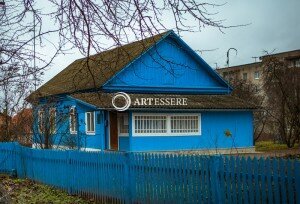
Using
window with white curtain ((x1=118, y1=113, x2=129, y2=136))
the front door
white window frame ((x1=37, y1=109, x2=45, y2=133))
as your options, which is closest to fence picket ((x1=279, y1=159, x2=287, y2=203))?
white window frame ((x1=37, y1=109, x2=45, y2=133))

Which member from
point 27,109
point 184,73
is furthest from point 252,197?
point 184,73

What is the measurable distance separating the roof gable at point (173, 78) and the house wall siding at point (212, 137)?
2.91 meters

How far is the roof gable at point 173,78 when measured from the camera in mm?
26297

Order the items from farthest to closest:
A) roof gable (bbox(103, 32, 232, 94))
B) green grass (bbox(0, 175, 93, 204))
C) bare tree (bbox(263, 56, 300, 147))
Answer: bare tree (bbox(263, 56, 300, 147)) < roof gable (bbox(103, 32, 232, 94)) < green grass (bbox(0, 175, 93, 204))

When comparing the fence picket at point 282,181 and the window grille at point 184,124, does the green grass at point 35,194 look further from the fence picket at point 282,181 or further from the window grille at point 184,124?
the window grille at point 184,124

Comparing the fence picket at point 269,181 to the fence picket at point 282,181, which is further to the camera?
the fence picket at point 269,181

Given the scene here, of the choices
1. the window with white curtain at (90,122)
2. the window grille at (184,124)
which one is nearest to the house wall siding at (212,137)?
the window grille at (184,124)

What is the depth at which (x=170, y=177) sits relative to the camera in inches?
348

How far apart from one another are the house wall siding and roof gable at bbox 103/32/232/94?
2.91 meters

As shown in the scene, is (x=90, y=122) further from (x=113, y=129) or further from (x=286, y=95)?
(x=286, y=95)

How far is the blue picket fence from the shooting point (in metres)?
6.80

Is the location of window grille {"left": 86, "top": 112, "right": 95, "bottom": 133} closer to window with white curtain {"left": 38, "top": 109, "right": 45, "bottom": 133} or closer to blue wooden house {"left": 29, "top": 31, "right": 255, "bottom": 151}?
blue wooden house {"left": 29, "top": 31, "right": 255, "bottom": 151}

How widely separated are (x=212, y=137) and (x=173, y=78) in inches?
177

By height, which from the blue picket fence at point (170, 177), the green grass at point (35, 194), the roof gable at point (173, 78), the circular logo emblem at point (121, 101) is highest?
the roof gable at point (173, 78)
